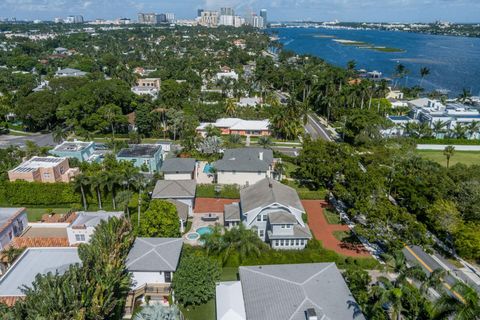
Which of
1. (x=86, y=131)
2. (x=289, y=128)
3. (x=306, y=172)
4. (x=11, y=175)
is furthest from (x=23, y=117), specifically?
(x=306, y=172)

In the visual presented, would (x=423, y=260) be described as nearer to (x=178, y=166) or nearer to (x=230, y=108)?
(x=178, y=166)

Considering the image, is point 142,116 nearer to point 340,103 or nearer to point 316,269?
point 340,103

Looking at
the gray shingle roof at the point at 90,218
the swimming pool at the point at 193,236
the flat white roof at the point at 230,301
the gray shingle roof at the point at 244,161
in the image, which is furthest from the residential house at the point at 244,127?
the flat white roof at the point at 230,301

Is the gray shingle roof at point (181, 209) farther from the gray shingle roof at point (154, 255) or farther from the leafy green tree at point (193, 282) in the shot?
the leafy green tree at point (193, 282)

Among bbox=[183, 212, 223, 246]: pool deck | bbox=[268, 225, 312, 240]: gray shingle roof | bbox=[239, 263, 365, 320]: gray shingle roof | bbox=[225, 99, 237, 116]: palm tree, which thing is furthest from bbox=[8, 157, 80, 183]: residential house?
bbox=[225, 99, 237, 116]: palm tree

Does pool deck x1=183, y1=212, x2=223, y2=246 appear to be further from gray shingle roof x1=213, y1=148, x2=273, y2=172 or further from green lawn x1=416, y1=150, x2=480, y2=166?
green lawn x1=416, y1=150, x2=480, y2=166
